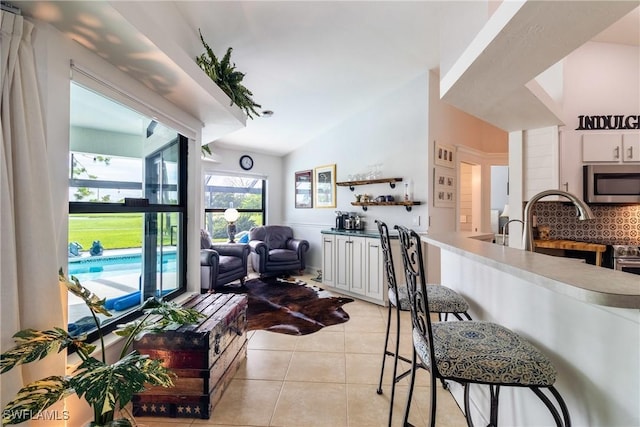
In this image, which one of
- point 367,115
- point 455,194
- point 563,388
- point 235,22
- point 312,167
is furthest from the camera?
point 312,167

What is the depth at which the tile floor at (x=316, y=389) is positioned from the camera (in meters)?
1.62

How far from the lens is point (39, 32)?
1.19m

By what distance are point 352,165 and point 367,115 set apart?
820 millimetres

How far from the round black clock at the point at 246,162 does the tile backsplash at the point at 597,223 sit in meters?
4.79

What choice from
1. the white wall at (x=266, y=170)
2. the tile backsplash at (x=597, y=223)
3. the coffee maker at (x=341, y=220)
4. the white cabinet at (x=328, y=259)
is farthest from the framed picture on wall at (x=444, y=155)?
the white wall at (x=266, y=170)

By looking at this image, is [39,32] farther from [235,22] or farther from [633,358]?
[633,358]

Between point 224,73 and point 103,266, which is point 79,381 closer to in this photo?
point 103,266

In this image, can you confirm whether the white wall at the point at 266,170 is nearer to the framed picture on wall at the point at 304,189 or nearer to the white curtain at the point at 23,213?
the framed picture on wall at the point at 304,189

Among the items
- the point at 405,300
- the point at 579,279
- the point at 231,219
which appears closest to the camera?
the point at 579,279

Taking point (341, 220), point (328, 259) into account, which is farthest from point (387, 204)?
point (328, 259)

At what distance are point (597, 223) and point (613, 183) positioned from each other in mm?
474

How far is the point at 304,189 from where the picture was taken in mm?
5664

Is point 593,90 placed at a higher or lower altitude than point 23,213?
higher

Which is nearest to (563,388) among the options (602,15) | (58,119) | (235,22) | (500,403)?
(500,403)
